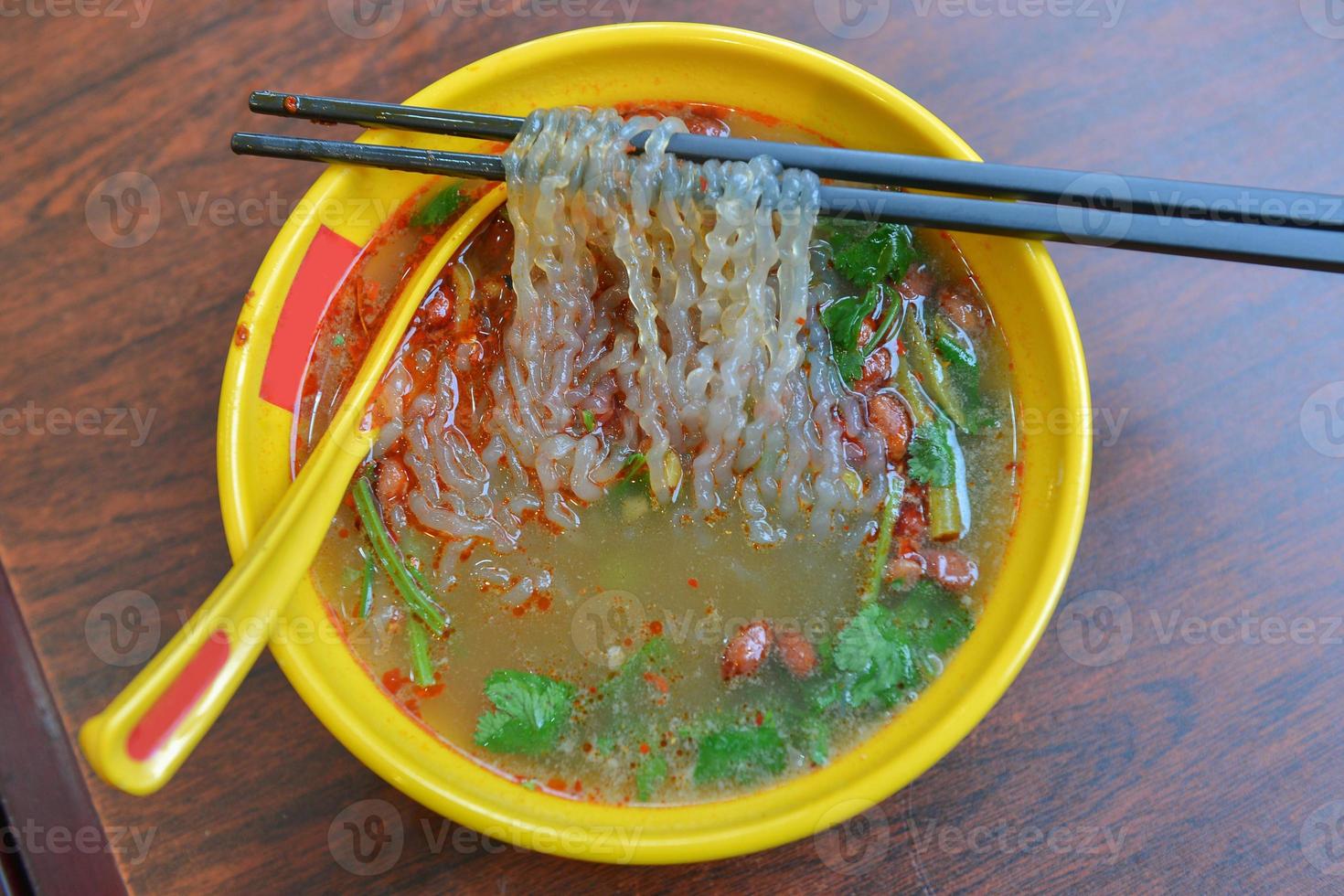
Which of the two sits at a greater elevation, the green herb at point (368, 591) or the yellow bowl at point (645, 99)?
the yellow bowl at point (645, 99)

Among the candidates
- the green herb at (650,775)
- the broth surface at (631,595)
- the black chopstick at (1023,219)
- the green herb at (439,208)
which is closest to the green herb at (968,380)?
the broth surface at (631,595)

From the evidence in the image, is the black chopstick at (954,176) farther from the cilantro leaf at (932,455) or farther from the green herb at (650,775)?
the green herb at (650,775)

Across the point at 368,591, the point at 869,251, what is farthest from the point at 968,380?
the point at 368,591

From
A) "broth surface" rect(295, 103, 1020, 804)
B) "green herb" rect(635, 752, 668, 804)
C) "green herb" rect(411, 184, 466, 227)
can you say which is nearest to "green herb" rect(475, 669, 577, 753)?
"broth surface" rect(295, 103, 1020, 804)

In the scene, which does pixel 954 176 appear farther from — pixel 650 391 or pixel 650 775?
pixel 650 775

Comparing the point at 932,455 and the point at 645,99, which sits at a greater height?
the point at 645,99

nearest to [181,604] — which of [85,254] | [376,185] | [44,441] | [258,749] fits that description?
[258,749]

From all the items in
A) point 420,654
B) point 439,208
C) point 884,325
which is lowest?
point 420,654
